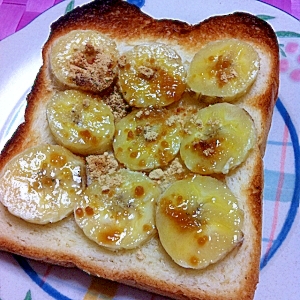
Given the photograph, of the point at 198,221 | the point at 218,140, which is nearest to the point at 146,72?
the point at 218,140

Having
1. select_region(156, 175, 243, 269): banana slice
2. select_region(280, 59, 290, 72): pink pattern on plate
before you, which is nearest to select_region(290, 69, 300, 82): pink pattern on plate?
select_region(280, 59, 290, 72): pink pattern on plate

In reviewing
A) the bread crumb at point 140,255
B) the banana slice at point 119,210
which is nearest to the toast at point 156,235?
the bread crumb at point 140,255

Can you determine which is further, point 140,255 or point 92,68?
point 92,68

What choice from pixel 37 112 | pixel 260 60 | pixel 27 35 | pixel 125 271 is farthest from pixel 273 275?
pixel 27 35

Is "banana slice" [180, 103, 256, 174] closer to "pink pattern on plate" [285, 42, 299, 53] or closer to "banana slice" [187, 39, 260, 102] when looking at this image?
"banana slice" [187, 39, 260, 102]

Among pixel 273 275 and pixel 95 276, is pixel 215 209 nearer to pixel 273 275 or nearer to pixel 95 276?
pixel 273 275

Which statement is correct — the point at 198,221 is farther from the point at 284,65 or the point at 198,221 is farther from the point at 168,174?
the point at 284,65

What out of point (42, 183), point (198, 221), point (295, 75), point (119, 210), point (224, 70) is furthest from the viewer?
point (295, 75)
